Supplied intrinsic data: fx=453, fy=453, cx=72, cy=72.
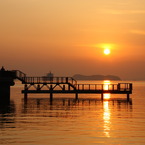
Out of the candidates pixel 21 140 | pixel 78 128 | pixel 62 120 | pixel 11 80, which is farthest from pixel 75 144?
pixel 11 80

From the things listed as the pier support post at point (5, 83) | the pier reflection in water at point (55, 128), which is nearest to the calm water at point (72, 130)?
the pier reflection in water at point (55, 128)

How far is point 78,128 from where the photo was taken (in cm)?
3694

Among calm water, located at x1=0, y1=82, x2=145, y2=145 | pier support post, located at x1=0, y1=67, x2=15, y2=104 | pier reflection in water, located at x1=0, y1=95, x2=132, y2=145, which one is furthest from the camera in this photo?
pier support post, located at x1=0, y1=67, x2=15, y2=104

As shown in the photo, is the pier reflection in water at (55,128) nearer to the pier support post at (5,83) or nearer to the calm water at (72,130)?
the calm water at (72,130)

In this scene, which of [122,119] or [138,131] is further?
[122,119]

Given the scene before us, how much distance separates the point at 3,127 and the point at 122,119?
12914 millimetres

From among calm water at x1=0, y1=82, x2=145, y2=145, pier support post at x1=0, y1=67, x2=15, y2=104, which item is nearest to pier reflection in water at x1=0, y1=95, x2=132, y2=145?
calm water at x1=0, y1=82, x2=145, y2=145

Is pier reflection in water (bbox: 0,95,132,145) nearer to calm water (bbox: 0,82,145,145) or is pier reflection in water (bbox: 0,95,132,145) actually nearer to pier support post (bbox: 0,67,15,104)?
calm water (bbox: 0,82,145,145)

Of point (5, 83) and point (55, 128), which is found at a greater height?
point (5, 83)

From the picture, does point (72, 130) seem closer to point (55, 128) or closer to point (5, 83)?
point (55, 128)

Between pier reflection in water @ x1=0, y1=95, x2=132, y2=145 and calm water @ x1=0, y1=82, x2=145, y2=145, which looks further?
pier reflection in water @ x1=0, y1=95, x2=132, y2=145

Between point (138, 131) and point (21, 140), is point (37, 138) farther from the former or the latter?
point (138, 131)

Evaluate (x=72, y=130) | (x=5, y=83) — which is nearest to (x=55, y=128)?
(x=72, y=130)

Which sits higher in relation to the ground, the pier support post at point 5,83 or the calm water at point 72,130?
the pier support post at point 5,83
